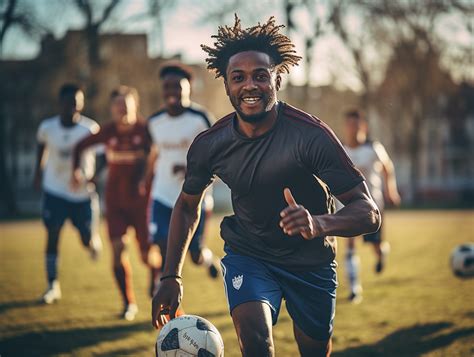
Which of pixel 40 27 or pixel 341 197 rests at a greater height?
pixel 40 27

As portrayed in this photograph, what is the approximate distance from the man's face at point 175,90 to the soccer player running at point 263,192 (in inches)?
138

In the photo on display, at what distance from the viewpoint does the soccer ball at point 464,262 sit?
28.8 ft

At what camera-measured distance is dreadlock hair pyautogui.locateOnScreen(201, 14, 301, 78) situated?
14.4 feet

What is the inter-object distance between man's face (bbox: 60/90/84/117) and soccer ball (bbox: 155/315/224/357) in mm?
6056

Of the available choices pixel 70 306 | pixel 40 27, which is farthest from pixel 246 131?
pixel 40 27

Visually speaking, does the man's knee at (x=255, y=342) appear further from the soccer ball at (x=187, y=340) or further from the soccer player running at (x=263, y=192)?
the soccer ball at (x=187, y=340)

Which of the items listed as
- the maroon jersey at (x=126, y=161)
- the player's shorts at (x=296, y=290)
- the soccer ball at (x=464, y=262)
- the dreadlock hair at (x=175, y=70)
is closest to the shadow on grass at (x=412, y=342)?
the soccer ball at (x=464, y=262)

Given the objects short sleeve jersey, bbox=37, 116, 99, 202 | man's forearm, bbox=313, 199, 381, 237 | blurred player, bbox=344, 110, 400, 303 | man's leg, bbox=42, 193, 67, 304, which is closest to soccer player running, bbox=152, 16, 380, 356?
man's forearm, bbox=313, 199, 381, 237

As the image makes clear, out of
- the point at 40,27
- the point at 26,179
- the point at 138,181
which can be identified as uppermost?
the point at 40,27

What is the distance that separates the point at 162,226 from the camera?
26.3 ft

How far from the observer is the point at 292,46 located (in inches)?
179

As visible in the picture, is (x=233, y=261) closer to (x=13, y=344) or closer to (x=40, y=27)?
Answer: (x=13, y=344)

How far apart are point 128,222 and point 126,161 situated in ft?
2.44

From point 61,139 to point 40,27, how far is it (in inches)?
907
